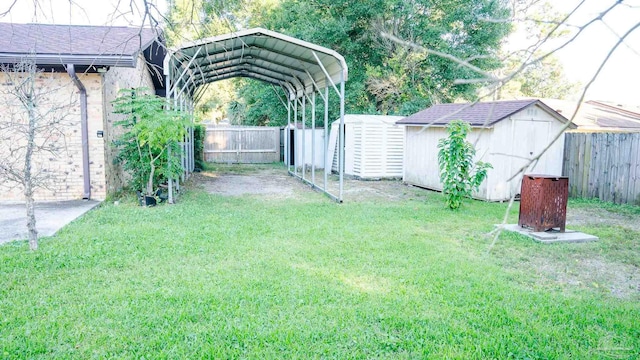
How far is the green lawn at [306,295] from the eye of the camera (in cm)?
322

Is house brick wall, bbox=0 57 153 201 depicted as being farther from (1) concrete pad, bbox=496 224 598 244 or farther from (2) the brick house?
(1) concrete pad, bbox=496 224 598 244

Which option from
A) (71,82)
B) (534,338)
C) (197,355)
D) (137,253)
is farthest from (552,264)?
(71,82)

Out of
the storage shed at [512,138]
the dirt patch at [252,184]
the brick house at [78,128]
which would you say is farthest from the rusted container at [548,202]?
the brick house at [78,128]

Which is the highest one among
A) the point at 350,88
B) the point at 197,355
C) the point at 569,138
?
the point at 350,88

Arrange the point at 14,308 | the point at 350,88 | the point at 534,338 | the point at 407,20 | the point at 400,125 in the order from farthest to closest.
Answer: the point at 350,88 → the point at 407,20 → the point at 400,125 → the point at 14,308 → the point at 534,338

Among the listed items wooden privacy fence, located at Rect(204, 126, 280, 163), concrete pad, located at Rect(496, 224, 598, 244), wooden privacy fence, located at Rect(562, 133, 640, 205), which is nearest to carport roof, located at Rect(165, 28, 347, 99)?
concrete pad, located at Rect(496, 224, 598, 244)

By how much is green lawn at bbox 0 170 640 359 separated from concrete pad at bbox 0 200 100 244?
0.42m

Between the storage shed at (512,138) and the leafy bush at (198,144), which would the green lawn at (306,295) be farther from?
the leafy bush at (198,144)

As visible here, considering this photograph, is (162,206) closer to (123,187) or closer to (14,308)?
(123,187)

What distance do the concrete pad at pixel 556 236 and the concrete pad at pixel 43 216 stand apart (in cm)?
669

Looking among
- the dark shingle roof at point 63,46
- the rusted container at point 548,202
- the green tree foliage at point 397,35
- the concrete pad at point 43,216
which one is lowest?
the concrete pad at point 43,216

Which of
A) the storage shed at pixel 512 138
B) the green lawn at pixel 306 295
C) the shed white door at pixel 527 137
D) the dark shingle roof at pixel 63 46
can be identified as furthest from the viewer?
the shed white door at pixel 527 137

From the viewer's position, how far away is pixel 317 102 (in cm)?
2012

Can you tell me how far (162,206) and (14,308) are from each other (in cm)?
518
